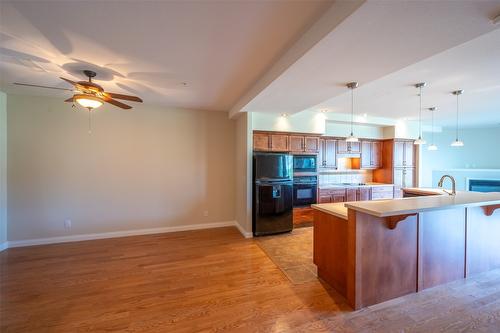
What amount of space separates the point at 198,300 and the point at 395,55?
10.4ft

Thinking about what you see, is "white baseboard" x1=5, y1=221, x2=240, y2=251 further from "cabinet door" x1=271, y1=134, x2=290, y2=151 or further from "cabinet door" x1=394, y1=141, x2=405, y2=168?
"cabinet door" x1=394, y1=141, x2=405, y2=168

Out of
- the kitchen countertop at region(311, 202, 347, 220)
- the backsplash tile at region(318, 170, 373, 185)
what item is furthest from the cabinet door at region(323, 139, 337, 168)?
the kitchen countertop at region(311, 202, 347, 220)

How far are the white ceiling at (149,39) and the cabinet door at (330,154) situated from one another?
3.07 metres

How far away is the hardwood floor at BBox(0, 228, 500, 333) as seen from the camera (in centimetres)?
191

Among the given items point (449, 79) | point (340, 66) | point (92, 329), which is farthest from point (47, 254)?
point (449, 79)

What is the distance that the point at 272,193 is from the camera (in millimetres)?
4199

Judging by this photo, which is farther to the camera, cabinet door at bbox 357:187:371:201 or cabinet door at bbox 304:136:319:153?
cabinet door at bbox 357:187:371:201

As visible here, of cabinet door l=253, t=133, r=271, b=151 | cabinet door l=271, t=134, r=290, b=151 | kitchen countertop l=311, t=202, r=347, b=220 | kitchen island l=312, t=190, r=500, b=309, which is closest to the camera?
kitchen island l=312, t=190, r=500, b=309

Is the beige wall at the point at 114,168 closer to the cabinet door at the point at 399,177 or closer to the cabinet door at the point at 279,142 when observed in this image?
the cabinet door at the point at 279,142

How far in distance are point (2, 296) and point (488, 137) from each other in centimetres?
1162

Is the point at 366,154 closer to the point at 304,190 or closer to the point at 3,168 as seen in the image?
the point at 304,190

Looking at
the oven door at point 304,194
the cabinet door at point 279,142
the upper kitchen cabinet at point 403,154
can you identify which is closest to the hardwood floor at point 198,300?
the oven door at point 304,194

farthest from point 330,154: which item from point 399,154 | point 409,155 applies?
point 409,155

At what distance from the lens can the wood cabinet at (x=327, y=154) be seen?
528 centimetres
